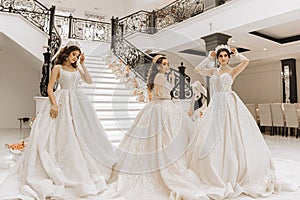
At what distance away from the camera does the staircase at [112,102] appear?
5578 millimetres

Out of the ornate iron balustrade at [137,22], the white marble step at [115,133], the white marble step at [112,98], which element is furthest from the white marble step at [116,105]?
the ornate iron balustrade at [137,22]

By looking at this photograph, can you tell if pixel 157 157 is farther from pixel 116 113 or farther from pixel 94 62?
pixel 94 62

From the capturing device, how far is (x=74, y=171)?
2.56m

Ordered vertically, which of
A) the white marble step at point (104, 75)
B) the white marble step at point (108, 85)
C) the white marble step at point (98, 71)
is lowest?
the white marble step at point (108, 85)

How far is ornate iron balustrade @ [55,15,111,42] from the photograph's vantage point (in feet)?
36.6

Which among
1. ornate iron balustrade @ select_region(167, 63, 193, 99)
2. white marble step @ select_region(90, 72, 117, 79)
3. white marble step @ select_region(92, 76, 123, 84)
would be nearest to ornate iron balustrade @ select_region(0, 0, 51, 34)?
white marble step @ select_region(90, 72, 117, 79)

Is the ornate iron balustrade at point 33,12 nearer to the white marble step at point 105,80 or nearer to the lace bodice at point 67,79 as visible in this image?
the white marble step at point 105,80

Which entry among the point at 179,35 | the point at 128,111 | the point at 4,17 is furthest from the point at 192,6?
the point at 4,17

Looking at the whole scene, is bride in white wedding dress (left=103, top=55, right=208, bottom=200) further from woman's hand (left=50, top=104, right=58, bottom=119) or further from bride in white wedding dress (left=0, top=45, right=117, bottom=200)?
woman's hand (left=50, top=104, right=58, bottom=119)

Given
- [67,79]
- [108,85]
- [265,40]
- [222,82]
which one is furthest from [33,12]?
[265,40]

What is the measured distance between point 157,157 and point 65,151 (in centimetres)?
97

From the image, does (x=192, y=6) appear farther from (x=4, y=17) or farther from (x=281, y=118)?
(x=4, y=17)

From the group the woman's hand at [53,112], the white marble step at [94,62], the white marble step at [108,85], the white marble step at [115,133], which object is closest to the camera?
the woman's hand at [53,112]

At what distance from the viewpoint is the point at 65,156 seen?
8.66ft
